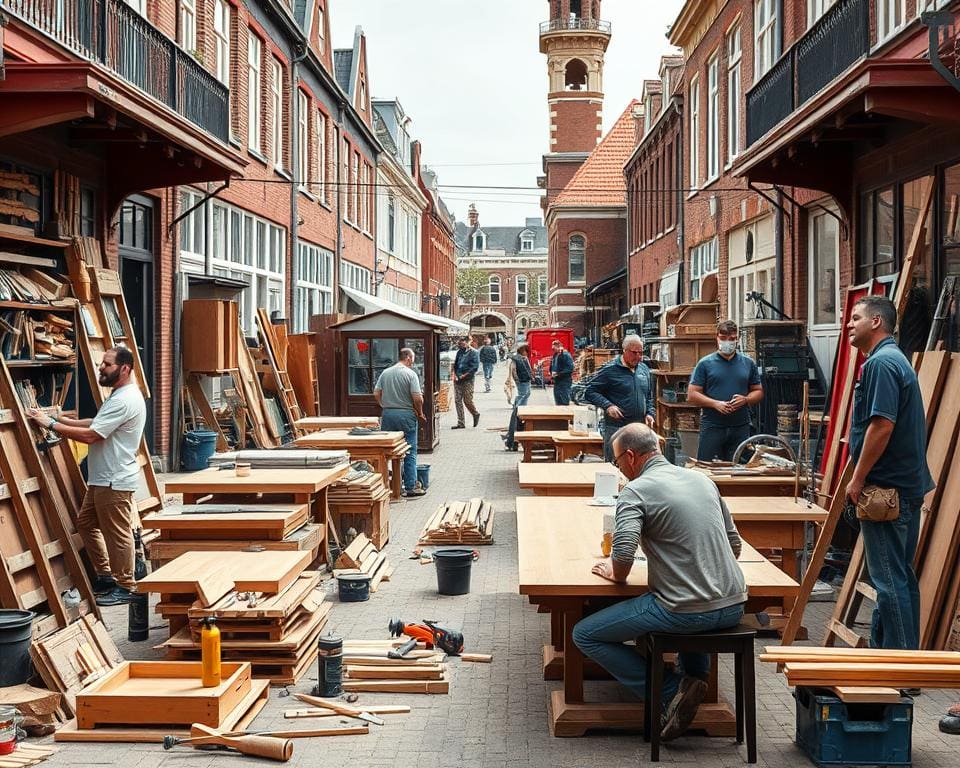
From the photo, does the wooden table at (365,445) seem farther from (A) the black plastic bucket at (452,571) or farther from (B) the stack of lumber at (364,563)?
(A) the black plastic bucket at (452,571)

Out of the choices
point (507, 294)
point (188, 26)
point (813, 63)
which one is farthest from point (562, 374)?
point (507, 294)

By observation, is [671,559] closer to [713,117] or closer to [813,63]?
[813,63]

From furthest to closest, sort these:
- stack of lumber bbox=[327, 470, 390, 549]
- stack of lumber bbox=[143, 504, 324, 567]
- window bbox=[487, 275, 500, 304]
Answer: window bbox=[487, 275, 500, 304] → stack of lumber bbox=[327, 470, 390, 549] → stack of lumber bbox=[143, 504, 324, 567]

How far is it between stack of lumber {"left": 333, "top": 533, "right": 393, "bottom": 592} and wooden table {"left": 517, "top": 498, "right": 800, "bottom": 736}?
3378 mm

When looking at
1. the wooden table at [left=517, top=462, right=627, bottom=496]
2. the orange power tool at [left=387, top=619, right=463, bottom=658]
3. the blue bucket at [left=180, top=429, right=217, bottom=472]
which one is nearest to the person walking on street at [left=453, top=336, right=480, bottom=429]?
the blue bucket at [left=180, top=429, right=217, bottom=472]

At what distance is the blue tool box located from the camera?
18.0 feet

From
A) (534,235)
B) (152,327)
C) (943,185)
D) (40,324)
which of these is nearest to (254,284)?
(152,327)

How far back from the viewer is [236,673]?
20.9ft

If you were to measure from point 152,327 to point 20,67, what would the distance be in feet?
23.9

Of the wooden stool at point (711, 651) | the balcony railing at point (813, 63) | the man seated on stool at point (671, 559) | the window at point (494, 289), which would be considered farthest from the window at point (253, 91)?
the window at point (494, 289)

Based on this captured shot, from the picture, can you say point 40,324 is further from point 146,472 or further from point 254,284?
point 254,284

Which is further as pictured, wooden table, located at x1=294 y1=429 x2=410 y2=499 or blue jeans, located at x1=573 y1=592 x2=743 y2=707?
wooden table, located at x1=294 y1=429 x2=410 y2=499

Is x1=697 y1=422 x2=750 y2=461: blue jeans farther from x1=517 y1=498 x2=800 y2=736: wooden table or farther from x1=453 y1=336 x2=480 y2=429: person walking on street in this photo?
x1=453 y1=336 x2=480 y2=429: person walking on street

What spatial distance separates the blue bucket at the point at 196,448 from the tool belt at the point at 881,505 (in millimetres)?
12074
